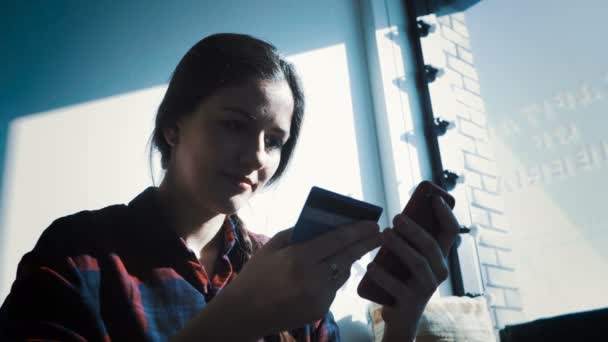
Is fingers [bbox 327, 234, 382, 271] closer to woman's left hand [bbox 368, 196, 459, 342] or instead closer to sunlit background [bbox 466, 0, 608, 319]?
woman's left hand [bbox 368, 196, 459, 342]

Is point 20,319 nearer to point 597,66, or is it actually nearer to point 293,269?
point 293,269

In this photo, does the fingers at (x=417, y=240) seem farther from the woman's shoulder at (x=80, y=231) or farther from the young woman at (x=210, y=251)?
the woman's shoulder at (x=80, y=231)

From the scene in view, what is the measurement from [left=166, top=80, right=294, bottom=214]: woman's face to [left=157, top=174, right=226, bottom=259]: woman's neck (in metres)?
0.03

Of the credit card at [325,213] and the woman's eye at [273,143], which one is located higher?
the woman's eye at [273,143]

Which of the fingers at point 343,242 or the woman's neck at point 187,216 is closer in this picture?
the fingers at point 343,242

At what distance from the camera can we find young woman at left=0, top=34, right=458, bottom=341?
631 millimetres

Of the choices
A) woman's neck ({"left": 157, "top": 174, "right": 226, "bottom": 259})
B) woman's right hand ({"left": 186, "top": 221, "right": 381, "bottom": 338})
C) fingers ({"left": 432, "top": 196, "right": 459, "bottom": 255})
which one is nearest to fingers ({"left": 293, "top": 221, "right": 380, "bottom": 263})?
woman's right hand ({"left": 186, "top": 221, "right": 381, "bottom": 338})

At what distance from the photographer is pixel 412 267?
0.74 metres

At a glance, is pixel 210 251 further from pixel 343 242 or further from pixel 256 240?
pixel 343 242

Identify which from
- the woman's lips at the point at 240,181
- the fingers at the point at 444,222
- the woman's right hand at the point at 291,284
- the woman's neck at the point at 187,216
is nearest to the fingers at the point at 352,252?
the woman's right hand at the point at 291,284

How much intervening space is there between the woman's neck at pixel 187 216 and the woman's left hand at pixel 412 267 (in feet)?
1.20

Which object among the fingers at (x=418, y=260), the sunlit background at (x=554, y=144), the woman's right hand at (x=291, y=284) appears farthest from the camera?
the sunlit background at (x=554, y=144)

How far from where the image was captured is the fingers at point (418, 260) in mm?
731

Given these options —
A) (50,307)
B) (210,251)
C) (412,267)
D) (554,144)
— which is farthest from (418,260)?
(554,144)
